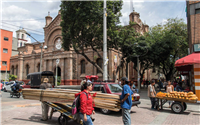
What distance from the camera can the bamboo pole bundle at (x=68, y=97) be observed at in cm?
502

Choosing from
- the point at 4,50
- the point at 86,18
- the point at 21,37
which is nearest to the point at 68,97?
the point at 86,18

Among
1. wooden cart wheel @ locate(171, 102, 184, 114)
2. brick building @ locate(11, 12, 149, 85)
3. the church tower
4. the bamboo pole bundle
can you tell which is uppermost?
the church tower

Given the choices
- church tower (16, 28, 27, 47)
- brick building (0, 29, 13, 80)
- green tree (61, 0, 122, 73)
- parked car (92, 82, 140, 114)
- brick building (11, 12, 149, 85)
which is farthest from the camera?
church tower (16, 28, 27, 47)

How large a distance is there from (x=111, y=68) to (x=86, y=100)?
2172 cm

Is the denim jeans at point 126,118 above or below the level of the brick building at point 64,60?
below

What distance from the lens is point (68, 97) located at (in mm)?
5645

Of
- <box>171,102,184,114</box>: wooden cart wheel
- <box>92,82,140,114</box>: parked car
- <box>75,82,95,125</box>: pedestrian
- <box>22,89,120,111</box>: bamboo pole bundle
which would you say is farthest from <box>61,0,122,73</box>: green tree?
<box>75,82,95,125</box>: pedestrian

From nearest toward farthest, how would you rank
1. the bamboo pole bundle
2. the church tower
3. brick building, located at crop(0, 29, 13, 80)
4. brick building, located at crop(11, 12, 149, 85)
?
the bamboo pole bundle → brick building, located at crop(11, 12, 149, 85) → brick building, located at crop(0, 29, 13, 80) → the church tower

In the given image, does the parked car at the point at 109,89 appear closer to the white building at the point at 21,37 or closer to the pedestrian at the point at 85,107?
the pedestrian at the point at 85,107

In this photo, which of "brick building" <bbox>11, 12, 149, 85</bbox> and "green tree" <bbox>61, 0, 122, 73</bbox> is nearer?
"green tree" <bbox>61, 0, 122, 73</bbox>

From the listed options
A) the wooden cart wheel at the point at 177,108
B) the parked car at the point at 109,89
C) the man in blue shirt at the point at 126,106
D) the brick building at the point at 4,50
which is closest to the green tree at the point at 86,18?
the parked car at the point at 109,89

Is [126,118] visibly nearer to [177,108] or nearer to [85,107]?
[85,107]

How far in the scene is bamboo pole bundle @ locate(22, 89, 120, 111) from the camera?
16.5ft

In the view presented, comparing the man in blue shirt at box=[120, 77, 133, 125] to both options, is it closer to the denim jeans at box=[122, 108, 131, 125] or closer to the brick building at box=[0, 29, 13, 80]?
the denim jeans at box=[122, 108, 131, 125]
